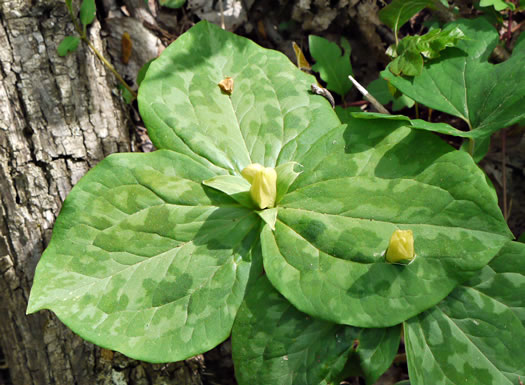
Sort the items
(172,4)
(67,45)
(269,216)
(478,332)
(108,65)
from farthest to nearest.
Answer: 1. (172,4)
2. (108,65)
3. (67,45)
4. (269,216)
5. (478,332)

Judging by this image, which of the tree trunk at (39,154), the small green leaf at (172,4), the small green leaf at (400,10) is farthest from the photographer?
the small green leaf at (172,4)

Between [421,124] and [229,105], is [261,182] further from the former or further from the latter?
[421,124]

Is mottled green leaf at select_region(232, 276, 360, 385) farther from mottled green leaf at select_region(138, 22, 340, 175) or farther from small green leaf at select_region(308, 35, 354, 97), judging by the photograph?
small green leaf at select_region(308, 35, 354, 97)

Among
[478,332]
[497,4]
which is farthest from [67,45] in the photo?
[478,332]

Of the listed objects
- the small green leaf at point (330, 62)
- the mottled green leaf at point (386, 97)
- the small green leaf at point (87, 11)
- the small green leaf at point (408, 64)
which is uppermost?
the small green leaf at point (87, 11)

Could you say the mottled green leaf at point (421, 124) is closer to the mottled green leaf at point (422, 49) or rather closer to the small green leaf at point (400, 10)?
the mottled green leaf at point (422, 49)

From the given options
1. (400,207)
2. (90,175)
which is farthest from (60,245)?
(400,207)

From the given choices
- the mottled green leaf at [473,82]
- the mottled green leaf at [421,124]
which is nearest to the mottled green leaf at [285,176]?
the mottled green leaf at [421,124]
